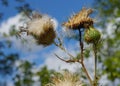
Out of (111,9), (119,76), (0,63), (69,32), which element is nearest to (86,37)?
(69,32)

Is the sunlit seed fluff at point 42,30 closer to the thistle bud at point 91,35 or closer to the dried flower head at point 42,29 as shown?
the dried flower head at point 42,29

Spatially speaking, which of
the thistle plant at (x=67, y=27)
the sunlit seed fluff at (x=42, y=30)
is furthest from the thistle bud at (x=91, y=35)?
the sunlit seed fluff at (x=42, y=30)

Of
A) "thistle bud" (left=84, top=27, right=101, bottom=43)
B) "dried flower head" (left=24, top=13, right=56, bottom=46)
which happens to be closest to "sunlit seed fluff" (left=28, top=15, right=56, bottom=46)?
"dried flower head" (left=24, top=13, right=56, bottom=46)

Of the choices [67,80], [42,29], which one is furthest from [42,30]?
[67,80]

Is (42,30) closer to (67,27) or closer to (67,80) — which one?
(67,27)

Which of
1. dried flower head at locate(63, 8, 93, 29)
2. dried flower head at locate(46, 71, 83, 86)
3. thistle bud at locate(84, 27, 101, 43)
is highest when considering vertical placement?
dried flower head at locate(63, 8, 93, 29)

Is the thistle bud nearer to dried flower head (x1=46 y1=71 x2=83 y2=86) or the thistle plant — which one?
the thistle plant

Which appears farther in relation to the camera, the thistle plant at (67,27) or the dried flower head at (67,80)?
the thistle plant at (67,27)
